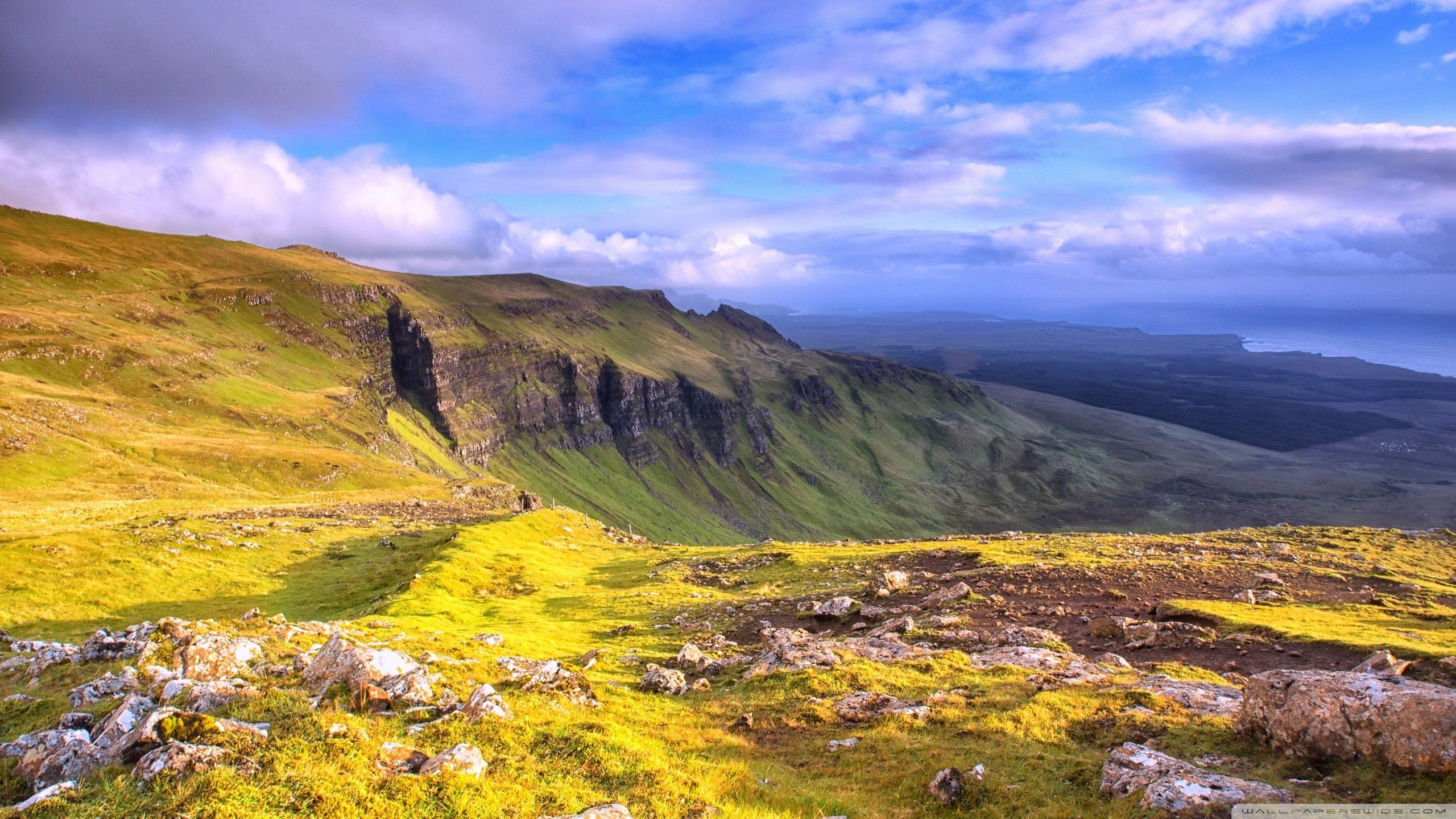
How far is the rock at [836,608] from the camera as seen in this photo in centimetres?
4516

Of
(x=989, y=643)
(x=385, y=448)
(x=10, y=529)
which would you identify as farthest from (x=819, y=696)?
(x=385, y=448)

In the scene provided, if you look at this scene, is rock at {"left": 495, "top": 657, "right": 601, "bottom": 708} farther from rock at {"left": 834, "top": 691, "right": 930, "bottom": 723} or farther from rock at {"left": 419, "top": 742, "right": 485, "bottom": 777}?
rock at {"left": 834, "top": 691, "right": 930, "bottom": 723}

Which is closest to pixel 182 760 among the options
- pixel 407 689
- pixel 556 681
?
pixel 407 689

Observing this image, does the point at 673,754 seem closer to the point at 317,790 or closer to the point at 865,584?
the point at 317,790

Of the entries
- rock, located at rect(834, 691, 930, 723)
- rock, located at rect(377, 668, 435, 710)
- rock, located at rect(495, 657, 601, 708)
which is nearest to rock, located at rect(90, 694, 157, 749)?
rock, located at rect(377, 668, 435, 710)

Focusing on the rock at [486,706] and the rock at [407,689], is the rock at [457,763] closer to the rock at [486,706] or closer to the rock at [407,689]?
the rock at [486,706]

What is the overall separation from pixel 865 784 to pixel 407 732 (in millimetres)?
13682

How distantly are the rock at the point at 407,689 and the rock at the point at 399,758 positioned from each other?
343 cm

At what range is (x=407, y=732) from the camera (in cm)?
1905

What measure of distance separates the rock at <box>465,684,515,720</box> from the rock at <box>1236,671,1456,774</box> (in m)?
23.1

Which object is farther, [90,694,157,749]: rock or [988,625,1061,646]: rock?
[988,625,1061,646]: rock

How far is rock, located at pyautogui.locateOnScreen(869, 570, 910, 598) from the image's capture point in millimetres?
48969

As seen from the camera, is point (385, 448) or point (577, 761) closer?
point (577, 761)

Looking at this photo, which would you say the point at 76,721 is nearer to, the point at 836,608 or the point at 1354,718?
the point at 1354,718
